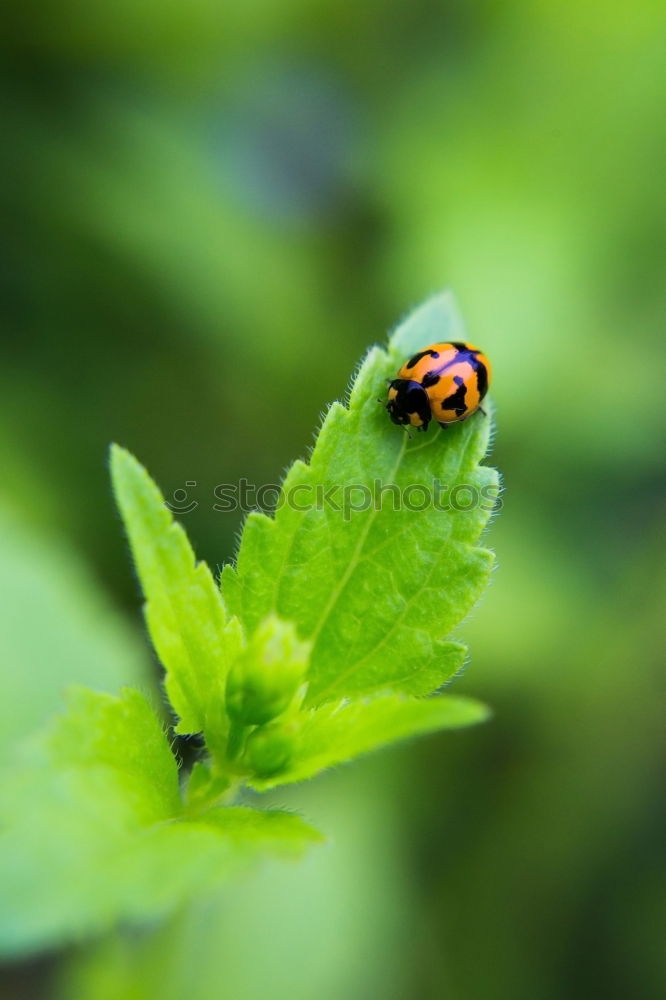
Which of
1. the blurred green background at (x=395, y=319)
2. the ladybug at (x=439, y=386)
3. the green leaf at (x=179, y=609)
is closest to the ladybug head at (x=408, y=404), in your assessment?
the ladybug at (x=439, y=386)

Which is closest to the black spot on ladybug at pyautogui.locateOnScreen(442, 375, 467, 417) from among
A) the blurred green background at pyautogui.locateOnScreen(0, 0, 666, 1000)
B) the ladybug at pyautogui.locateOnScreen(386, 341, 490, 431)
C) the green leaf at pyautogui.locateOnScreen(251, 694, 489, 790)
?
the ladybug at pyautogui.locateOnScreen(386, 341, 490, 431)

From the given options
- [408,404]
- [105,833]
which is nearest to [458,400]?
[408,404]

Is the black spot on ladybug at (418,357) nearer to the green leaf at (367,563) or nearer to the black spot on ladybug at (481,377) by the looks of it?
the black spot on ladybug at (481,377)

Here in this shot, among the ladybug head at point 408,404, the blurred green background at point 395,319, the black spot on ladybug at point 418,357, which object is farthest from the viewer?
the blurred green background at point 395,319

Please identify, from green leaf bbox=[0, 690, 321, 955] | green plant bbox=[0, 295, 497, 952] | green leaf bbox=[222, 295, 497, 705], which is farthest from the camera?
green leaf bbox=[222, 295, 497, 705]

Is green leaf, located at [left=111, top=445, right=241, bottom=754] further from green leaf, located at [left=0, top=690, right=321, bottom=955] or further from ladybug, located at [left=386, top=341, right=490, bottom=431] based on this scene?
ladybug, located at [left=386, top=341, right=490, bottom=431]

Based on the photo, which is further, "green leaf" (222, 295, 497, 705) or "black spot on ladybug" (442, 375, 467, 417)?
"black spot on ladybug" (442, 375, 467, 417)

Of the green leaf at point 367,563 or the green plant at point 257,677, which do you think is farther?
the green leaf at point 367,563
